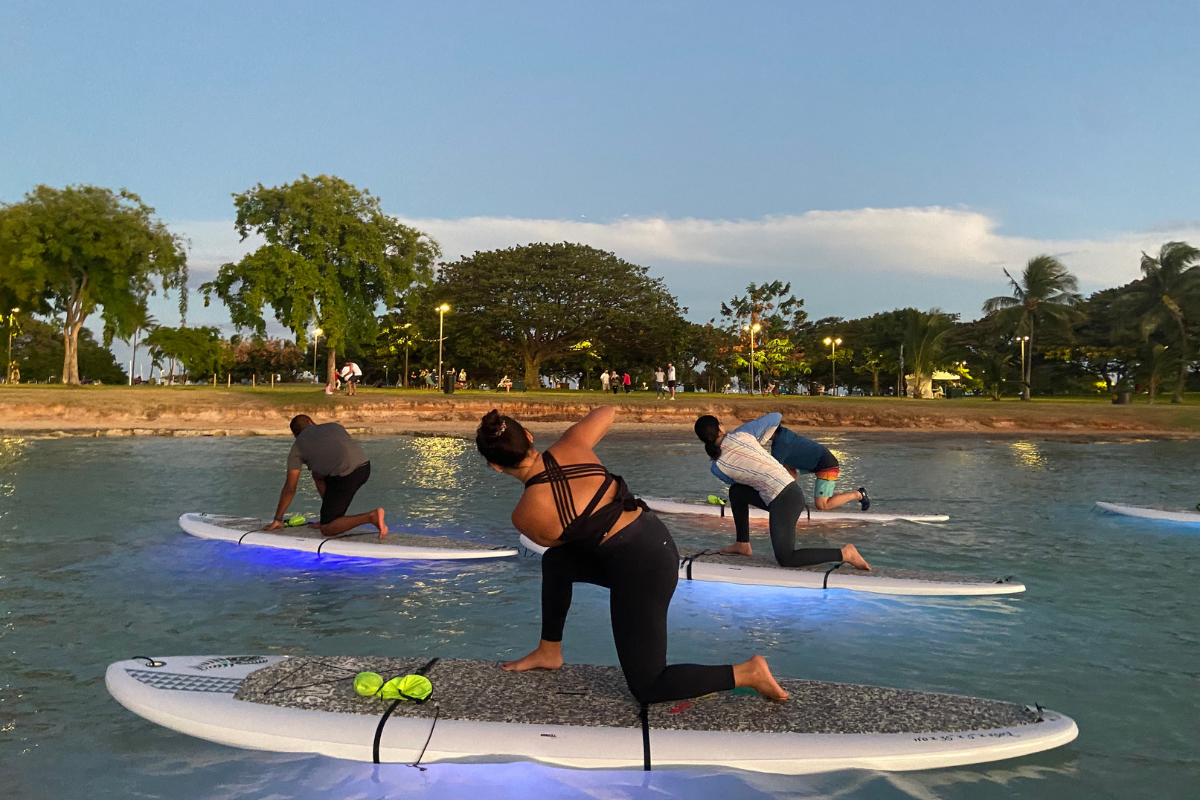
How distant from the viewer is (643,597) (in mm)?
4562

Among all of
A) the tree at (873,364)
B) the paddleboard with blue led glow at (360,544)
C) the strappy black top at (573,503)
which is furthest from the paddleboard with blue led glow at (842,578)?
the tree at (873,364)

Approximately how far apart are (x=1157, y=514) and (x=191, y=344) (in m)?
80.7

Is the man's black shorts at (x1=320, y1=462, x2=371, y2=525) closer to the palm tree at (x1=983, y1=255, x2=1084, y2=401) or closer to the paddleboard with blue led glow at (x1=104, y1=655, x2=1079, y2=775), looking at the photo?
the paddleboard with blue led glow at (x1=104, y1=655, x2=1079, y2=775)

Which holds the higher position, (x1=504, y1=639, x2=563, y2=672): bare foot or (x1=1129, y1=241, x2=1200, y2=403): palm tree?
(x1=1129, y1=241, x2=1200, y2=403): palm tree

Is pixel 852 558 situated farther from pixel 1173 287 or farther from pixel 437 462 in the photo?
pixel 1173 287

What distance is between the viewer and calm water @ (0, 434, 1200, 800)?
15.6 feet

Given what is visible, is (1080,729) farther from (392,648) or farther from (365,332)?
(365,332)

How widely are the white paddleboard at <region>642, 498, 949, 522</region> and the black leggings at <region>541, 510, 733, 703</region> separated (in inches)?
316

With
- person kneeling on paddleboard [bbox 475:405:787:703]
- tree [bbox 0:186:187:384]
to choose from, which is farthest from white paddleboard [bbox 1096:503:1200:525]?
tree [bbox 0:186:187:384]

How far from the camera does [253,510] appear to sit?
14.2 m

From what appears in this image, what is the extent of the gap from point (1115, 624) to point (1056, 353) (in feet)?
236

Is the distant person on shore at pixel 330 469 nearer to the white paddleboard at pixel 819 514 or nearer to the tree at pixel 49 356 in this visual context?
the white paddleboard at pixel 819 514

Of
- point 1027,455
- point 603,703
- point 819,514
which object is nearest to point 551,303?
point 1027,455

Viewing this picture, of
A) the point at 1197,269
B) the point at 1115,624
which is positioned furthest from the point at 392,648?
the point at 1197,269
